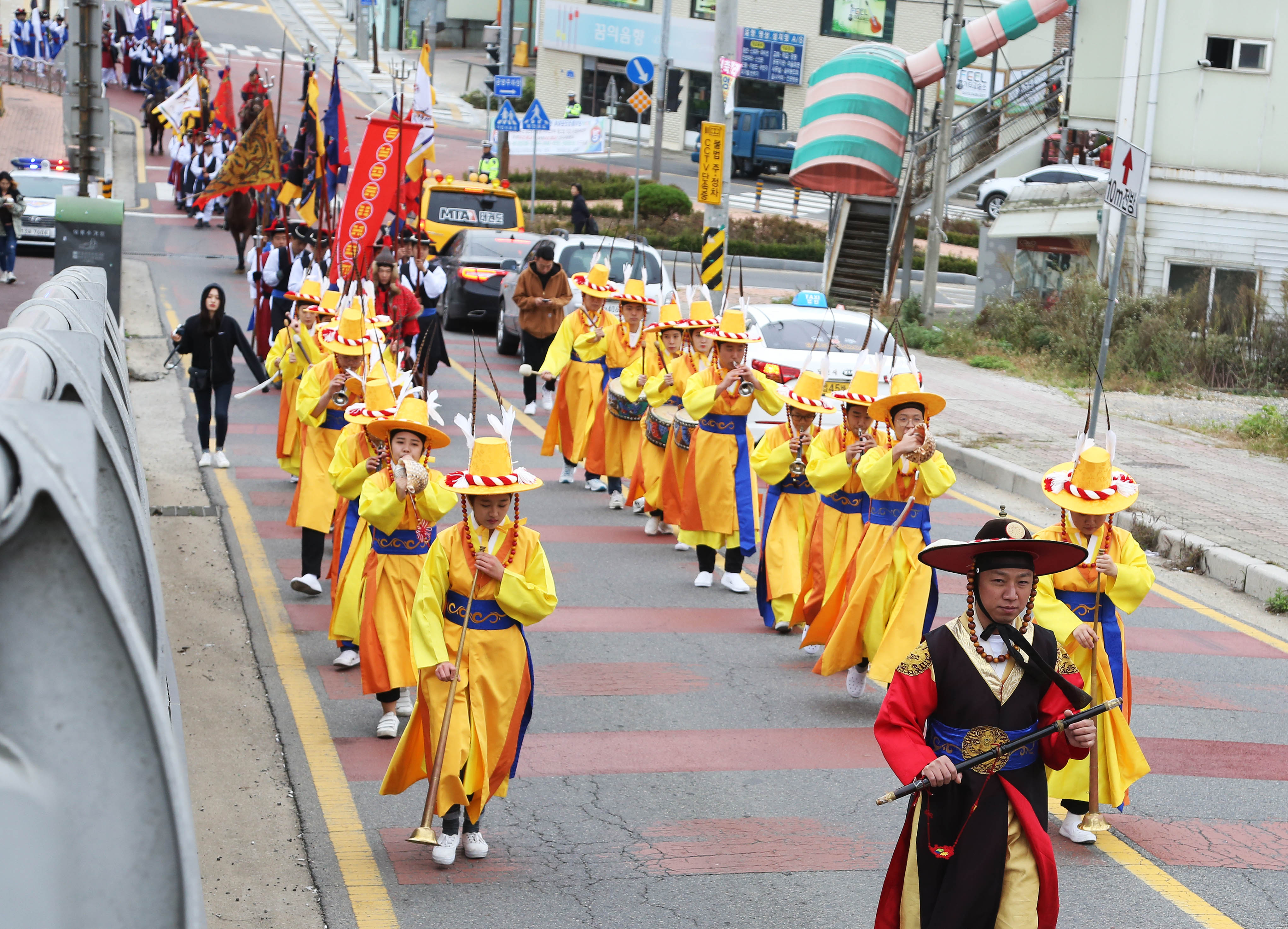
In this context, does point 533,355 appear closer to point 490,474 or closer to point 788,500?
point 788,500

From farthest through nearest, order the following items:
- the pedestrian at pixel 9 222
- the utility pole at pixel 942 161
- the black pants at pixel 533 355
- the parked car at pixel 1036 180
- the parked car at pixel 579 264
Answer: the parked car at pixel 1036 180 → the pedestrian at pixel 9 222 → the utility pole at pixel 942 161 → the parked car at pixel 579 264 → the black pants at pixel 533 355

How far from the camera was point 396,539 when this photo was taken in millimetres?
7828

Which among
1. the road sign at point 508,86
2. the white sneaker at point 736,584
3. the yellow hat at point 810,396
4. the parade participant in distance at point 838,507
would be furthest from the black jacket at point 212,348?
the road sign at point 508,86

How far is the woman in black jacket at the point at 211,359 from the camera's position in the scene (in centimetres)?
1364

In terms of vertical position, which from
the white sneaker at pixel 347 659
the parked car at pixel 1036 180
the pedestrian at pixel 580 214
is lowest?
the white sneaker at pixel 347 659

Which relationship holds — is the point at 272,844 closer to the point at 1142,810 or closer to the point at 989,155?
the point at 1142,810

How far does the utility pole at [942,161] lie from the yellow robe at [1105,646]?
17.0 metres

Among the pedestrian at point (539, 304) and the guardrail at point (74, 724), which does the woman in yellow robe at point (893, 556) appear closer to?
the guardrail at point (74, 724)

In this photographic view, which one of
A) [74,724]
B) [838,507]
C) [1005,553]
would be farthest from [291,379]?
[74,724]

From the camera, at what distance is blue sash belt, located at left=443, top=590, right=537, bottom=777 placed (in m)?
6.33

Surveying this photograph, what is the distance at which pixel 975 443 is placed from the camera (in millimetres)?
16688

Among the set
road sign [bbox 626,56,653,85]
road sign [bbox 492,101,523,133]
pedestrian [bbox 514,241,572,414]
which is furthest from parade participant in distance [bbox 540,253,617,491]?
road sign [bbox 492,101,523,133]

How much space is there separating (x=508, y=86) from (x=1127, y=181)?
23.2 m

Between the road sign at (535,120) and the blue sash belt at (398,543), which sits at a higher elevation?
the road sign at (535,120)
